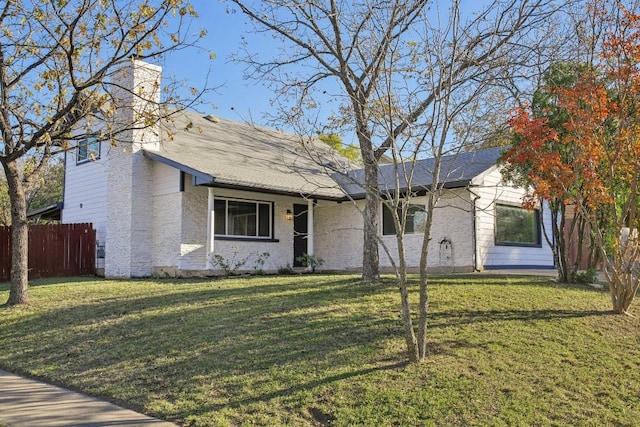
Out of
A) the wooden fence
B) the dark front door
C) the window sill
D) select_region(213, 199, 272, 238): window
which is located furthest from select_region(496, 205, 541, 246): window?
the wooden fence

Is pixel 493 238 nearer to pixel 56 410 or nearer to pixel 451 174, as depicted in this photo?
pixel 451 174

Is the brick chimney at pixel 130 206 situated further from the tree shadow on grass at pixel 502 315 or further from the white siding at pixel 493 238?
the tree shadow on grass at pixel 502 315

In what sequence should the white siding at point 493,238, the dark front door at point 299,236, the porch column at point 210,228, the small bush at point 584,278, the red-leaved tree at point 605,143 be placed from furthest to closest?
the dark front door at point 299,236
the white siding at point 493,238
the porch column at point 210,228
the small bush at point 584,278
the red-leaved tree at point 605,143

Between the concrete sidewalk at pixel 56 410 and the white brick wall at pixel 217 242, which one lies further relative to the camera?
the white brick wall at pixel 217 242

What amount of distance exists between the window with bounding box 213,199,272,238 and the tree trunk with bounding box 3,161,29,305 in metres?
5.67

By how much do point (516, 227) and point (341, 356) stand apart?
1280cm

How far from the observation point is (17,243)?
11.7m

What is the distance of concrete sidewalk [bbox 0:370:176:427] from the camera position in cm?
530

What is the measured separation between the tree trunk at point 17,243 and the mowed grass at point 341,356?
1.92 ft

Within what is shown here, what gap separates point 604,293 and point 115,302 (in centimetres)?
924

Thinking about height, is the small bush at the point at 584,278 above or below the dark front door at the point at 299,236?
below

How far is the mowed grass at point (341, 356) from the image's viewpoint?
5.39 m

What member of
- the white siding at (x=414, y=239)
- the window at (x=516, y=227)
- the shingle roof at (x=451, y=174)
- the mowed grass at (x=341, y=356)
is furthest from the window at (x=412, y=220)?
the mowed grass at (x=341, y=356)

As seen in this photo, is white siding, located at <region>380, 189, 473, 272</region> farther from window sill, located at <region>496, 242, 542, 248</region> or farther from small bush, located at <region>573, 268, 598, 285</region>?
small bush, located at <region>573, 268, 598, 285</region>
